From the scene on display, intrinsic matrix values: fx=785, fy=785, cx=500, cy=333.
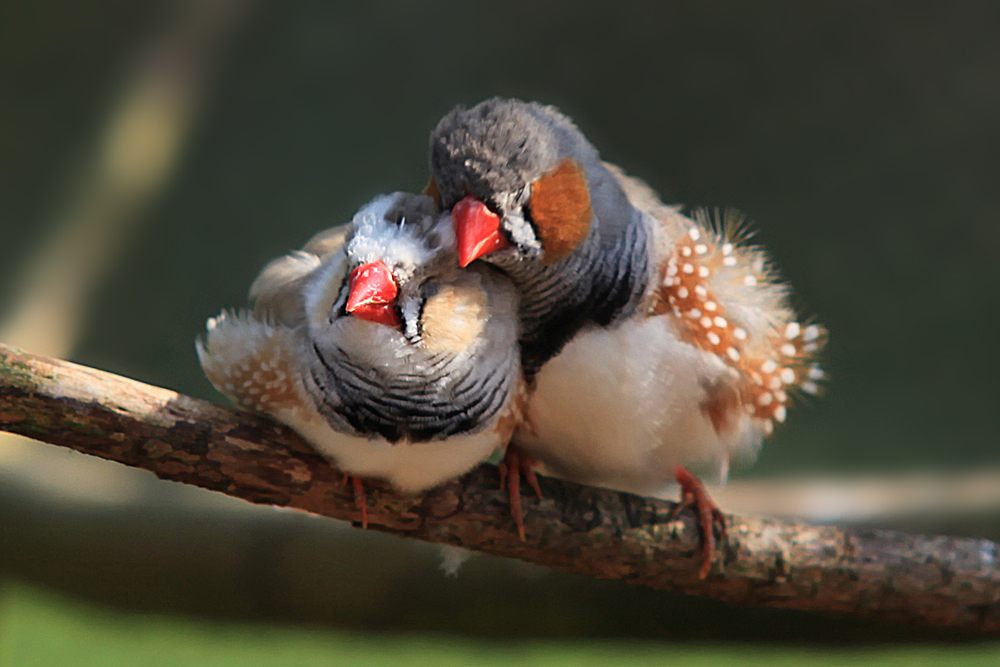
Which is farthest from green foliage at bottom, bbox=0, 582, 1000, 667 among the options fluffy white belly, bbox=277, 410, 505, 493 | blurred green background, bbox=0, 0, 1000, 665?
fluffy white belly, bbox=277, 410, 505, 493

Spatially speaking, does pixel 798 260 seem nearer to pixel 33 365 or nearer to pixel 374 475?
pixel 374 475

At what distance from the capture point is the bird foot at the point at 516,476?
1.20m

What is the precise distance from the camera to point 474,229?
912 mm

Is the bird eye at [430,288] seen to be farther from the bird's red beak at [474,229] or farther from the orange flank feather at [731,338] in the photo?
the orange flank feather at [731,338]

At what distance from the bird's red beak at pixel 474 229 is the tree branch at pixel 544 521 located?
397 millimetres

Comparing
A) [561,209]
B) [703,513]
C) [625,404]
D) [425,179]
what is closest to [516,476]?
[625,404]

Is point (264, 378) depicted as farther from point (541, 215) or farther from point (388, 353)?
point (541, 215)

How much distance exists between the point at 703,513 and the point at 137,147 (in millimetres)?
1641

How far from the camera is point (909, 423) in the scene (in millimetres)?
2189

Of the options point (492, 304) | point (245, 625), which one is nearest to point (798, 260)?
point (492, 304)

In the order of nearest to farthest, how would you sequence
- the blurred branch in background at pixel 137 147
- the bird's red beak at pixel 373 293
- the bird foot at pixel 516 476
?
the bird's red beak at pixel 373 293, the bird foot at pixel 516 476, the blurred branch in background at pixel 137 147

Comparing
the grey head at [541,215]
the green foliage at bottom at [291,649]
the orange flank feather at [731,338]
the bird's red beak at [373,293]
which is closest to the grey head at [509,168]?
the grey head at [541,215]

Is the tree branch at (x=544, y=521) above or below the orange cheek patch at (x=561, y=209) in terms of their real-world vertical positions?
below

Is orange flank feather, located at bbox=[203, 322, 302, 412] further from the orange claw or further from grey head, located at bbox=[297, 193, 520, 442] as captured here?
the orange claw
